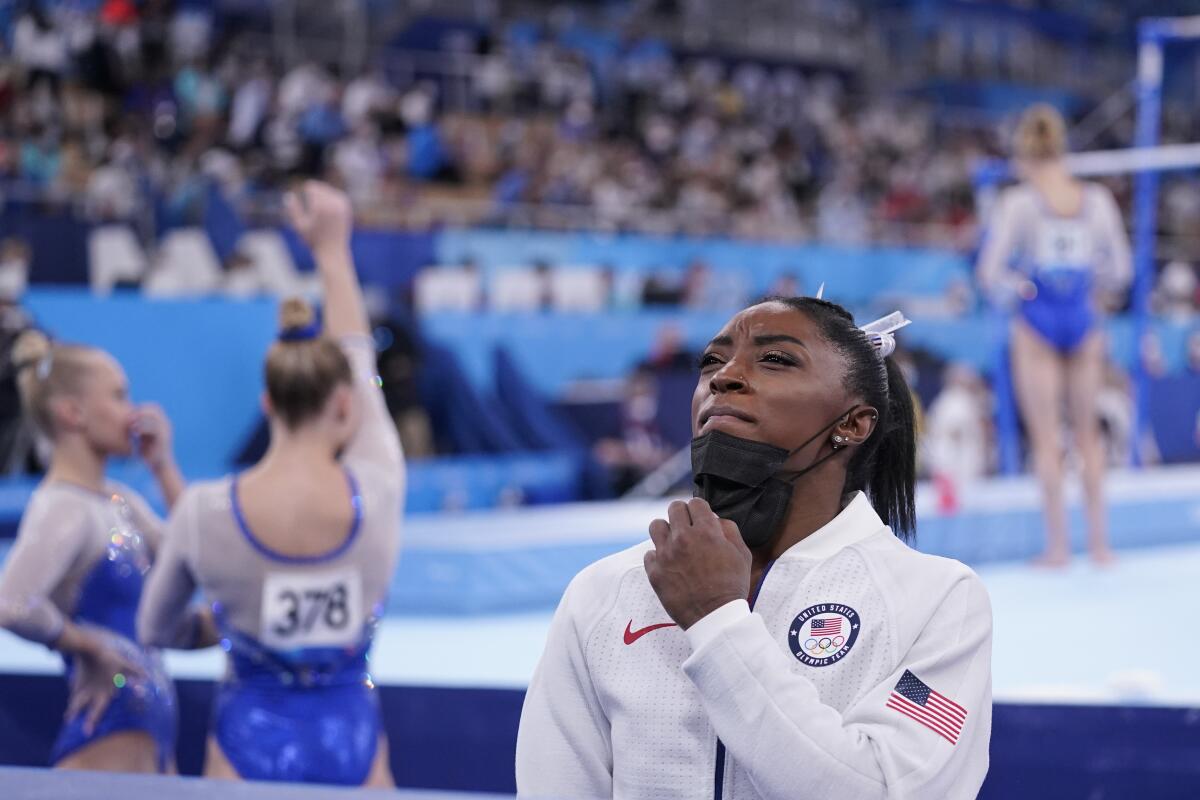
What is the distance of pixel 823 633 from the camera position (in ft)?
4.32

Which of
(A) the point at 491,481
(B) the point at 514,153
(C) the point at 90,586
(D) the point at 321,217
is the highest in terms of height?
(B) the point at 514,153

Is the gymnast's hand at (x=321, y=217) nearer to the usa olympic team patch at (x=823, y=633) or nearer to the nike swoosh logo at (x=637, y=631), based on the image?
the nike swoosh logo at (x=637, y=631)

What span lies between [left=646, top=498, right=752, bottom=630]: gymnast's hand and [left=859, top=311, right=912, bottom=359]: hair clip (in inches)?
14.4

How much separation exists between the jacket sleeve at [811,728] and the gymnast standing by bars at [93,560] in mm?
1442

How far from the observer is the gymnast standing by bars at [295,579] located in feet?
7.21

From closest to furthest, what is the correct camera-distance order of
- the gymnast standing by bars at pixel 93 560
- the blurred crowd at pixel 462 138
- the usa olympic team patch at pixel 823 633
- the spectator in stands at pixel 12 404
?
the usa olympic team patch at pixel 823 633 → the gymnast standing by bars at pixel 93 560 → the spectator in stands at pixel 12 404 → the blurred crowd at pixel 462 138

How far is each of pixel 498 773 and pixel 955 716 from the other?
161 cm

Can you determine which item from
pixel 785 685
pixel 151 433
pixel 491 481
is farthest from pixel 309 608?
pixel 491 481

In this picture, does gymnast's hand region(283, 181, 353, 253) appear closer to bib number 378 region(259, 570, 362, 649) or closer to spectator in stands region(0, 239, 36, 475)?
bib number 378 region(259, 570, 362, 649)

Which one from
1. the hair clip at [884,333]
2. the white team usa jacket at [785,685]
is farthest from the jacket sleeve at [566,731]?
the hair clip at [884,333]

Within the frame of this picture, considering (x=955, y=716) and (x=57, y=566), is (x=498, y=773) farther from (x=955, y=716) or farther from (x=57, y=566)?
(x=955, y=716)

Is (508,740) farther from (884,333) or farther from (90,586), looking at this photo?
(884,333)

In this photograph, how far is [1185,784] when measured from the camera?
232 centimetres

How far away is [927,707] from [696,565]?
26 cm
